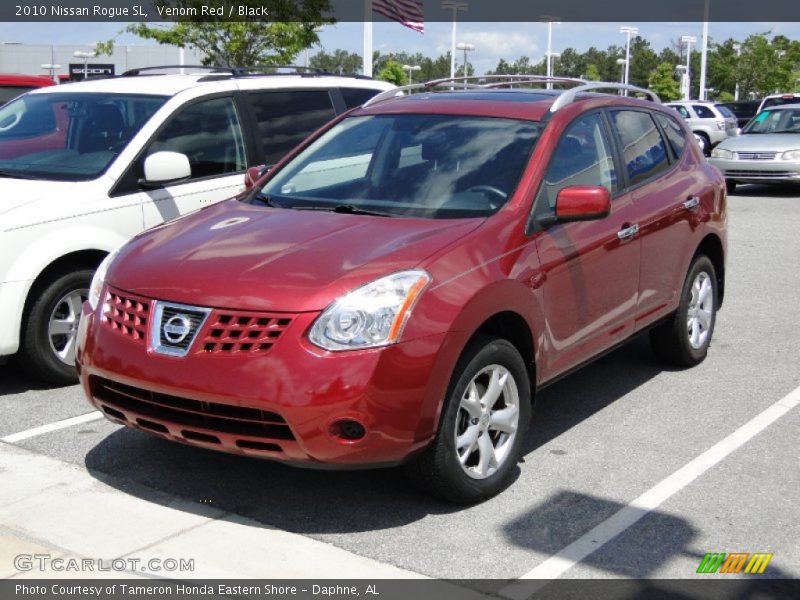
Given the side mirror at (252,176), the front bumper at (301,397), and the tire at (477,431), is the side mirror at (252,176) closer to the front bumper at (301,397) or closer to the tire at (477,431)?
the front bumper at (301,397)

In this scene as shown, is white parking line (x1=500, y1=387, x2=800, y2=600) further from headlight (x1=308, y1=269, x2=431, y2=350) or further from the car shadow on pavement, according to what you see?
headlight (x1=308, y1=269, x2=431, y2=350)

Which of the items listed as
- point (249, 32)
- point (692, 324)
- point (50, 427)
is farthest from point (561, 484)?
point (249, 32)

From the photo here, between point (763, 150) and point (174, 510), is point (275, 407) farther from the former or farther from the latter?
point (763, 150)

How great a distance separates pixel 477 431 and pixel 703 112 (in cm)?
2750

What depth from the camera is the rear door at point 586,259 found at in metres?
5.10

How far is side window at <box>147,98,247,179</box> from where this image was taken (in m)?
7.07

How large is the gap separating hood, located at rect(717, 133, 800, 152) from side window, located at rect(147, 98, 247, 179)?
13.2m

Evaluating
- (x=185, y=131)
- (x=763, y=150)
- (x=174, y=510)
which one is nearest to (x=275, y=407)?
(x=174, y=510)

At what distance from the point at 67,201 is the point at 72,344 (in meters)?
0.86

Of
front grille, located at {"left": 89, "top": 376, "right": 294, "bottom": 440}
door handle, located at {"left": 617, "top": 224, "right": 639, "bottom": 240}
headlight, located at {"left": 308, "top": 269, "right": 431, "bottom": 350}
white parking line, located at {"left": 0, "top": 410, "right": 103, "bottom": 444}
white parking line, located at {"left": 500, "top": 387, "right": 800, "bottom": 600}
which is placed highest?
door handle, located at {"left": 617, "top": 224, "right": 639, "bottom": 240}

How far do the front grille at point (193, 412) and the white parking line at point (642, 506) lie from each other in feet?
3.52

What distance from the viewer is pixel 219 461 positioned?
5.18 metres

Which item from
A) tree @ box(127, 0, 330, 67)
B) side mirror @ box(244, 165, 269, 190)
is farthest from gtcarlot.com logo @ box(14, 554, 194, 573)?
tree @ box(127, 0, 330, 67)

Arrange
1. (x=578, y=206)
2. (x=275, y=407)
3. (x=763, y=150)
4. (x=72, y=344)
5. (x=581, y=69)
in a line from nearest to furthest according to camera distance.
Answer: (x=275, y=407)
(x=578, y=206)
(x=72, y=344)
(x=763, y=150)
(x=581, y=69)
